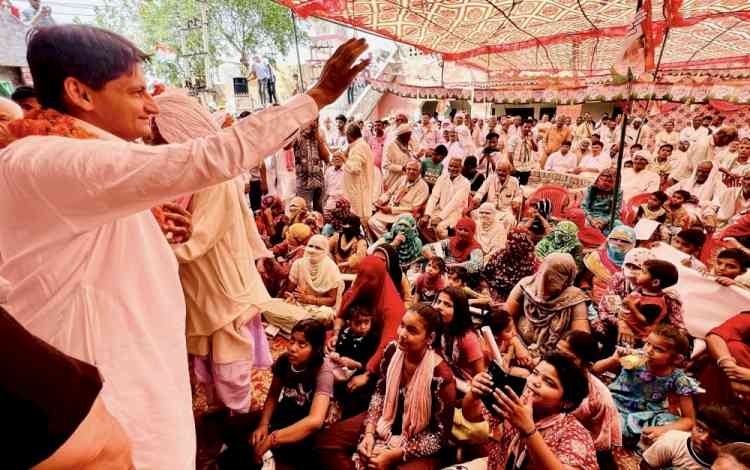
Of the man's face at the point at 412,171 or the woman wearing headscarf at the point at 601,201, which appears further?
the man's face at the point at 412,171

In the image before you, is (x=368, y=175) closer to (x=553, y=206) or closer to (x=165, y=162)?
(x=553, y=206)

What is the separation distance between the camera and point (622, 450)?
2492 millimetres

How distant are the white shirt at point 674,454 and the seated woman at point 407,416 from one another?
3.14 ft

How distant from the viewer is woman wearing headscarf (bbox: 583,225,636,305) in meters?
3.89

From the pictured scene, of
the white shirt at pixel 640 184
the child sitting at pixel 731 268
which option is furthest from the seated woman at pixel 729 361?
the white shirt at pixel 640 184

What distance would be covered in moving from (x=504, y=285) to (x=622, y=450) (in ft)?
5.10

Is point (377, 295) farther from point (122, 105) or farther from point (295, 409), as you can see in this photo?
point (122, 105)

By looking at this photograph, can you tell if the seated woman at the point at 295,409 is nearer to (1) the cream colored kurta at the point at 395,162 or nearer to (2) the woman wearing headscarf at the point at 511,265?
(2) the woman wearing headscarf at the point at 511,265

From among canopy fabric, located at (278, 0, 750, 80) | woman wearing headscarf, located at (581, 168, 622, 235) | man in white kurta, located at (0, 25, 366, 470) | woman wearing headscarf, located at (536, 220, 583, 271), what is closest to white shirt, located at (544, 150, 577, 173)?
canopy fabric, located at (278, 0, 750, 80)

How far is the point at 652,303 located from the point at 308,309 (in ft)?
8.49

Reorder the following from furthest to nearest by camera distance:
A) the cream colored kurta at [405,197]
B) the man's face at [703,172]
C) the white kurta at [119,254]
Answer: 1. the man's face at [703,172]
2. the cream colored kurta at [405,197]
3. the white kurta at [119,254]

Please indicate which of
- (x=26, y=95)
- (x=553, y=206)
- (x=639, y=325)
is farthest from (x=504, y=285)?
(x=26, y=95)

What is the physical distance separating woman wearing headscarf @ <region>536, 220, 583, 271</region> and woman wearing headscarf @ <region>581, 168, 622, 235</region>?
4.75ft

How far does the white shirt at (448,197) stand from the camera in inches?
216
